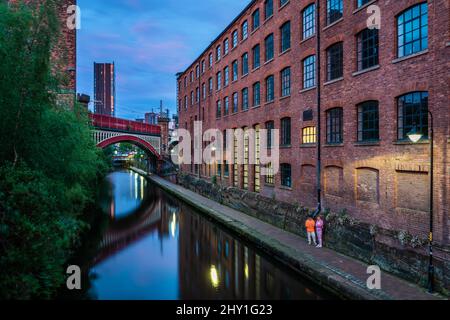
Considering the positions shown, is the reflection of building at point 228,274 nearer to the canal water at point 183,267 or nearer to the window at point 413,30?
the canal water at point 183,267

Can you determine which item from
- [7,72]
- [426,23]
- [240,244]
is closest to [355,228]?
[240,244]

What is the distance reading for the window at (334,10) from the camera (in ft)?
47.1

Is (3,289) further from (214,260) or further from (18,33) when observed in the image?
(214,260)

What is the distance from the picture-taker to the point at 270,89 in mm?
20641

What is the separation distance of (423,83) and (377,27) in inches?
131

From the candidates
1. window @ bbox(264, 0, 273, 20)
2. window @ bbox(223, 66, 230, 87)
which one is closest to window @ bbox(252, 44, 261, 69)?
window @ bbox(264, 0, 273, 20)

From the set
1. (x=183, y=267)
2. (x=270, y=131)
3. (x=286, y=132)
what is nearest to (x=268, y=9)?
(x=270, y=131)

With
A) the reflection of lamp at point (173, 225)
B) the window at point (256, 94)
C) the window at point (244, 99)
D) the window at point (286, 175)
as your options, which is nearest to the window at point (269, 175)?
the window at point (286, 175)

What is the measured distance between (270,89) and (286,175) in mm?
5972

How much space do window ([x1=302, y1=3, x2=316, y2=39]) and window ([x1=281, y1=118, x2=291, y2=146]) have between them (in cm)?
476

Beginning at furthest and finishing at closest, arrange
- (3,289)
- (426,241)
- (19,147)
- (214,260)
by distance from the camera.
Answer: (214,260)
(426,241)
(19,147)
(3,289)

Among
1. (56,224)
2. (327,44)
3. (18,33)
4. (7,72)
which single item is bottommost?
(56,224)

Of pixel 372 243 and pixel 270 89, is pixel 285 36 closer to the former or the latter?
pixel 270 89
